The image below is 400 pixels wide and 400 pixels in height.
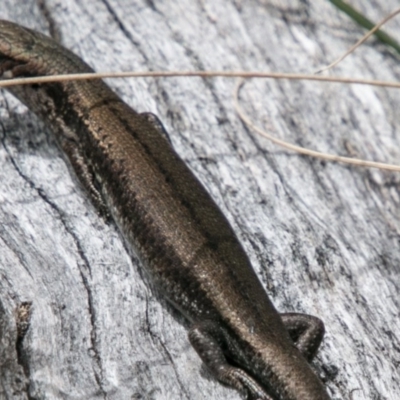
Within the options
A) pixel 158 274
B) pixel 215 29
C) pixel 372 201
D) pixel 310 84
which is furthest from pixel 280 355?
pixel 215 29

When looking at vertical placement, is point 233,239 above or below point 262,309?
above

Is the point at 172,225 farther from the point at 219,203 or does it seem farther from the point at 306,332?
the point at 306,332

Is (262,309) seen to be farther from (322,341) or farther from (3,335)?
(3,335)

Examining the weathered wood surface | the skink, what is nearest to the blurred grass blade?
the weathered wood surface

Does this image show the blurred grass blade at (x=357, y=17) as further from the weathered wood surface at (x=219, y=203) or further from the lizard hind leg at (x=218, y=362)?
the lizard hind leg at (x=218, y=362)

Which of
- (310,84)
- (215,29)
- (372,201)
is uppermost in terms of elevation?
(215,29)

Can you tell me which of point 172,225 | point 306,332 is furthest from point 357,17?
point 306,332

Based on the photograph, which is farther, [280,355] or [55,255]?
[55,255]

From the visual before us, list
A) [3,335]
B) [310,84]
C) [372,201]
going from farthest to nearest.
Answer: [310,84]
[372,201]
[3,335]
